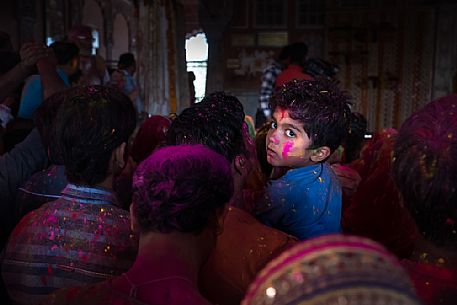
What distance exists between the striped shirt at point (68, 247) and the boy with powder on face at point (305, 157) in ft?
1.73

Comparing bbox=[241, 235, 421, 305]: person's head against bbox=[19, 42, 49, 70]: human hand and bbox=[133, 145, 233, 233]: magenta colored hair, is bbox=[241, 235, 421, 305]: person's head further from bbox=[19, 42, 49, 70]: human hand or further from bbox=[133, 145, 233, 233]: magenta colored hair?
bbox=[19, 42, 49, 70]: human hand

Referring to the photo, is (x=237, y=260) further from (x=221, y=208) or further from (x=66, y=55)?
(x=66, y=55)

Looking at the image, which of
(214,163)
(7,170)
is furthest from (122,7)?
(214,163)

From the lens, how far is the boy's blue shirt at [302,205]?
1641 millimetres

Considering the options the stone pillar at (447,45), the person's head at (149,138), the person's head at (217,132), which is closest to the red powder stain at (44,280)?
the person's head at (217,132)

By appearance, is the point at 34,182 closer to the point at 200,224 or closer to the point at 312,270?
the point at 200,224

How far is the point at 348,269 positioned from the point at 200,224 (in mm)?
499

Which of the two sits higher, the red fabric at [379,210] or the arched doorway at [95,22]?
the arched doorway at [95,22]

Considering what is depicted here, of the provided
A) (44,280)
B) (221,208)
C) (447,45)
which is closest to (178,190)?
(221,208)

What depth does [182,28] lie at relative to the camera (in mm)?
5637

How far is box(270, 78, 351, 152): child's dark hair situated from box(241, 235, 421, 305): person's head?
1.20m

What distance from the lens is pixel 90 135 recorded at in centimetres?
141

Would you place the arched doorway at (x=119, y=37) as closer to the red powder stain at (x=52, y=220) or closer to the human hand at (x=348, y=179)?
the human hand at (x=348, y=179)

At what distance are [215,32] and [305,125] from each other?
7.66 metres
